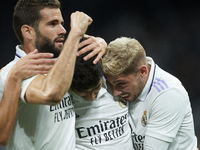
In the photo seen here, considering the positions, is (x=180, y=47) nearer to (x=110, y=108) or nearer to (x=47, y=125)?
(x=110, y=108)

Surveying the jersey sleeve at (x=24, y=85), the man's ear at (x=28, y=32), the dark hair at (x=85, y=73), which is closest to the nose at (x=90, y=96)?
the dark hair at (x=85, y=73)

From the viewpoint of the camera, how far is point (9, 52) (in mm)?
3336

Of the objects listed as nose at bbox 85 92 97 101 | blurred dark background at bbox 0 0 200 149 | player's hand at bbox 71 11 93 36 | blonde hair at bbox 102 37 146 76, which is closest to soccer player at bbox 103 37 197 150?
blonde hair at bbox 102 37 146 76

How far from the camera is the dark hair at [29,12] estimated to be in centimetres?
157

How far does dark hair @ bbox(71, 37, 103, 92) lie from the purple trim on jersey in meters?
0.50

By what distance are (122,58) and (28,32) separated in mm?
633

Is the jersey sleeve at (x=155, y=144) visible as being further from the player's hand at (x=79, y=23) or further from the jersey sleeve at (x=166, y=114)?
the player's hand at (x=79, y=23)

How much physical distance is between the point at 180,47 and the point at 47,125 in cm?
294

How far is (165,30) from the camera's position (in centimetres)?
377

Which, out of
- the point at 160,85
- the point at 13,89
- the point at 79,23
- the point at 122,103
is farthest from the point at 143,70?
the point at 13,89

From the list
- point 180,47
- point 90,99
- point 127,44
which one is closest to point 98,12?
point 180,47

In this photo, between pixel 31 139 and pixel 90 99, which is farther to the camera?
pixel 90 99

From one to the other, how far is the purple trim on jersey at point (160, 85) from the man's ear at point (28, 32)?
889mm

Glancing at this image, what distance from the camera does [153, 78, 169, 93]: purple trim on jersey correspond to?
1.67 m
